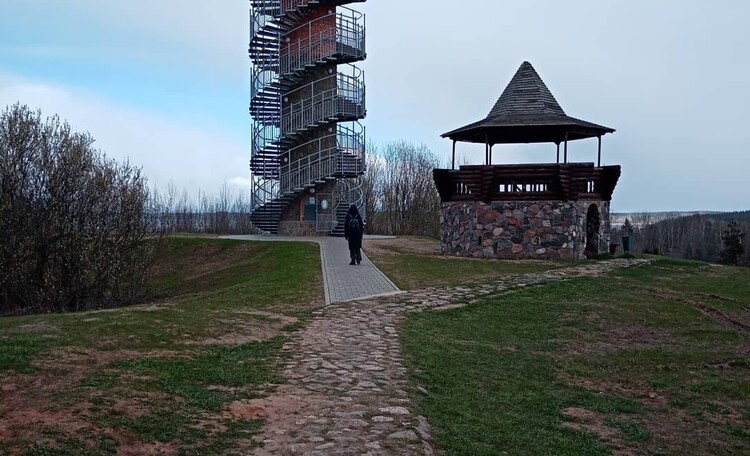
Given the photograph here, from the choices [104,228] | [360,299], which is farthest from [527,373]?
[104,228]

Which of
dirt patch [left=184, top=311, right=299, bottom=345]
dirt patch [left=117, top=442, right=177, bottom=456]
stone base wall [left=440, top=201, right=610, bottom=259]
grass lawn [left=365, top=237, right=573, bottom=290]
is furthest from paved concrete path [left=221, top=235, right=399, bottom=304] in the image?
dirt patch [left=117, top=442, right=177, bottom=456]

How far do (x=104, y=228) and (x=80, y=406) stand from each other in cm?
1416

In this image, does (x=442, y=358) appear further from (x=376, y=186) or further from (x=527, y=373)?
(x=376, y=186)

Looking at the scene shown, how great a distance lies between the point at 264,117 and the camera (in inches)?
1291

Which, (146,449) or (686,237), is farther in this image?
(686,237)

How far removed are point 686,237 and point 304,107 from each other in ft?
170

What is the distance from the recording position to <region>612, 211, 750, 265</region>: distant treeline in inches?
2382

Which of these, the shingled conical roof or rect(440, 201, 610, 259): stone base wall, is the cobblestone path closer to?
rect(440, 201, 610, 259): stone base wall

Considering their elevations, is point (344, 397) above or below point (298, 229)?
below

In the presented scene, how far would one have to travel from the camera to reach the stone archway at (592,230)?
24.1 meters

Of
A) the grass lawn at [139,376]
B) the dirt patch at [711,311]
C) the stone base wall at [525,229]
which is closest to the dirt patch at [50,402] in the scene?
the grass lawn at [139,376]

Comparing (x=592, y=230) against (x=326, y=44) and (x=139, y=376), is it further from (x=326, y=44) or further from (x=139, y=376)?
(x=139, y=376)

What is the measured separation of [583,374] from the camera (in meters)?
8.53

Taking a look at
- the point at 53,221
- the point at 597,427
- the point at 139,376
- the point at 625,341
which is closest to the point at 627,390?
the point at 597,427
